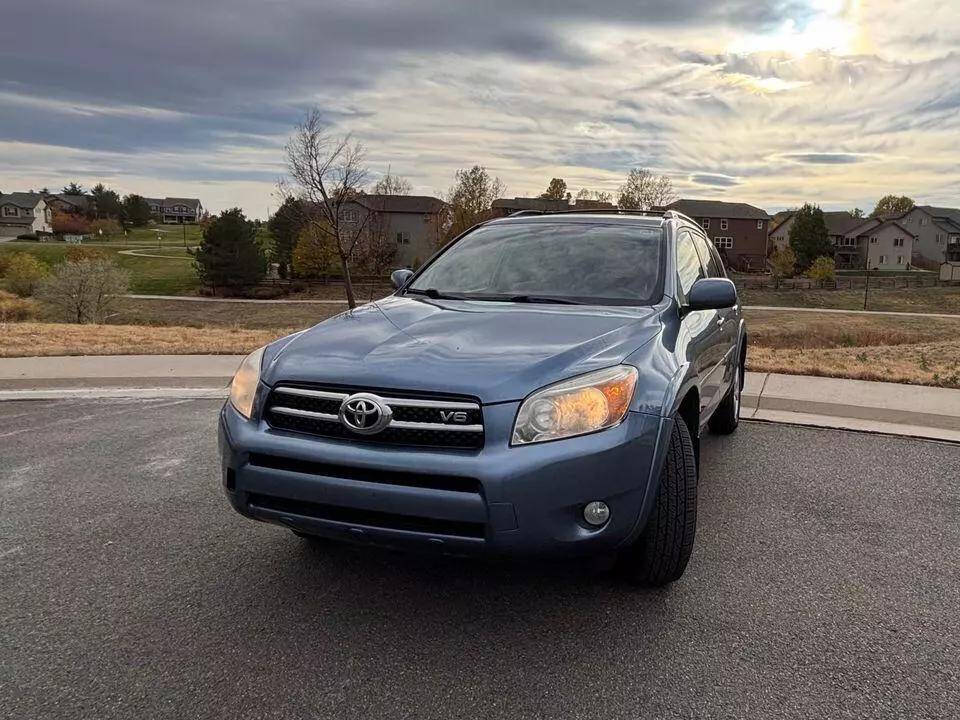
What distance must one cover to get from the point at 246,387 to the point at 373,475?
0.79m

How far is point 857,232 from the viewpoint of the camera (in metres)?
83.9

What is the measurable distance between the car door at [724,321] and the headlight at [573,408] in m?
2.14

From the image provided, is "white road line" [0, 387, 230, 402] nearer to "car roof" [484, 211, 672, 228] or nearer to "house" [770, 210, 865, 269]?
"car roof" [484, 211, 672, 228]

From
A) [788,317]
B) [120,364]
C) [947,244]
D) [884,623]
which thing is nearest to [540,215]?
[884,623]

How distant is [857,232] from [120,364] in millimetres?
92115

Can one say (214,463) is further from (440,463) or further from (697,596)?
(697,596)

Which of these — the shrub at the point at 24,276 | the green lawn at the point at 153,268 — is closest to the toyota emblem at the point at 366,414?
the shrub at the point at 24,276

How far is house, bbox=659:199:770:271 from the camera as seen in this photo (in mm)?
77500

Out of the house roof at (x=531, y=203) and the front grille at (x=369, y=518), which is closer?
the front grille at (x=369, y=518)

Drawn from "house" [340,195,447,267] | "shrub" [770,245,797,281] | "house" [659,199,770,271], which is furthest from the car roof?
"house" [659,199,770,271]

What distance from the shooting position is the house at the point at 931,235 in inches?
3351

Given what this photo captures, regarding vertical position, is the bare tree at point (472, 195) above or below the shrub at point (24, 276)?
above

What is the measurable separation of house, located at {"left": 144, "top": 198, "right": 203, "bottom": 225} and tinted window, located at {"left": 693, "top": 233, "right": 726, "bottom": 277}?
17318 cm

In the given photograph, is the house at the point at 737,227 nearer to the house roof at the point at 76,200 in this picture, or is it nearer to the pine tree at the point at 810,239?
the pine tree at the point at 810,239
